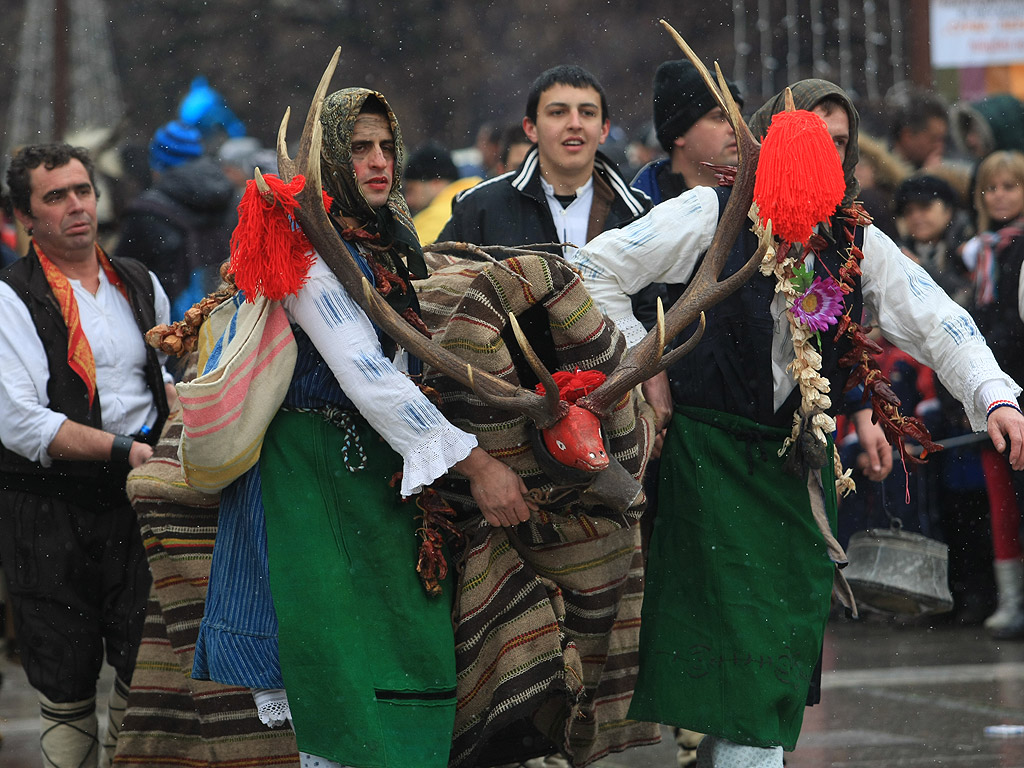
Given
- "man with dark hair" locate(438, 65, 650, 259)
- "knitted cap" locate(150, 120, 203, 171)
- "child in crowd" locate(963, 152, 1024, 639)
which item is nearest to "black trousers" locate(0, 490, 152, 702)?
"man with dark hair" locate(438, 65, 650, 259)

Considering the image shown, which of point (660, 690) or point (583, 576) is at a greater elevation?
point (583, 576)

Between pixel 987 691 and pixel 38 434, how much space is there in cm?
409

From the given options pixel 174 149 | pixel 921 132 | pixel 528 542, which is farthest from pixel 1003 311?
pixel 174 149

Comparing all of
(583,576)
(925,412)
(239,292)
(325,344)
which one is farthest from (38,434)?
(925,412)

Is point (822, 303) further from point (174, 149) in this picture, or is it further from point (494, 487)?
point (174, 149)

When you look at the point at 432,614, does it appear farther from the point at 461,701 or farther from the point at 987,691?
the point at 987,691

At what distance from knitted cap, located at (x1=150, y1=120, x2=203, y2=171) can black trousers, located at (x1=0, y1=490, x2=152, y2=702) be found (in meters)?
3.53

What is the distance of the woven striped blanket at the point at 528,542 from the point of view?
151 inches

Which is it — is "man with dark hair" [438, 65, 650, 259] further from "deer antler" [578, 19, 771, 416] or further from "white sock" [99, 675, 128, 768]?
"white sock" [99, 675, 128, 768]

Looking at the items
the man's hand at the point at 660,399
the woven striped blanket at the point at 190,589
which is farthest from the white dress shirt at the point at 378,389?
the man's hand at the point at 660,399

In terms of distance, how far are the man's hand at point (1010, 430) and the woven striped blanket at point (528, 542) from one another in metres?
0.91

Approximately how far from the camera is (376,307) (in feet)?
12.0

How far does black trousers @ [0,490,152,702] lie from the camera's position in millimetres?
4867

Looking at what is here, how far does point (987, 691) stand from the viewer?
6.42 meters
